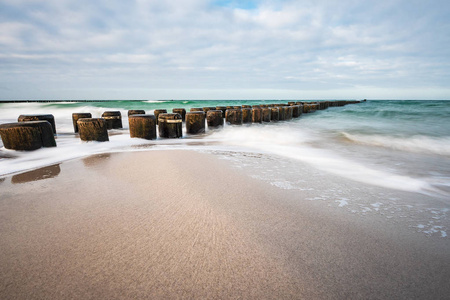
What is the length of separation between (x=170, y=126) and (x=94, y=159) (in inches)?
75.6

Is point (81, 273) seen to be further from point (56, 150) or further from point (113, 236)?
point (56, 150)

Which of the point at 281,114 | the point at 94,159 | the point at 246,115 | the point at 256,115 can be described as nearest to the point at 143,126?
the point at 94,159

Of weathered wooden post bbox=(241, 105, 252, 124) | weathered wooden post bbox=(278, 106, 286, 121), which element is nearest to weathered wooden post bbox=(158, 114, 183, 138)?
weathered wooden post bbox=(241, 105, 252, 124)

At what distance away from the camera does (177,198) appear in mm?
1752

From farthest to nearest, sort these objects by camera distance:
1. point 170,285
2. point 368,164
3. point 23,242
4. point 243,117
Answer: point 243,117, point 368,164, point 23,242, point 170,285

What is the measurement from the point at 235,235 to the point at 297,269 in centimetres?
38

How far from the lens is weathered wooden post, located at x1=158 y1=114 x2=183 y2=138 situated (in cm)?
469

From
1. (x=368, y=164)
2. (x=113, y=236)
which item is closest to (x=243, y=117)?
(x=368, y=164)

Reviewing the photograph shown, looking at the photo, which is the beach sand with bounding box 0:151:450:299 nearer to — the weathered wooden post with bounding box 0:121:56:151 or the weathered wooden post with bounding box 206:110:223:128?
the weathered wooden post with bounding box 0:121:56:151

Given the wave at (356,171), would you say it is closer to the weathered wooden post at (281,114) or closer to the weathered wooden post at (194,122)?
the weathered wooden post at (194,122)

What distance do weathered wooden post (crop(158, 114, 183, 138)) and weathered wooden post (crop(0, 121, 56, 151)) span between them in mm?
1999

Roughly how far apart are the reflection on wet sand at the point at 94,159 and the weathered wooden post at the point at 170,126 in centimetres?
159

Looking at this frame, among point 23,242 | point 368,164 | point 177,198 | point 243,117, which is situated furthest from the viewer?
point 243,117

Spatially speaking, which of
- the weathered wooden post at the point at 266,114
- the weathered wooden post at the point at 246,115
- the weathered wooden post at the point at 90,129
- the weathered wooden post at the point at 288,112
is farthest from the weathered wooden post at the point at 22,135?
the weathered wooden post at the point at 288,112
